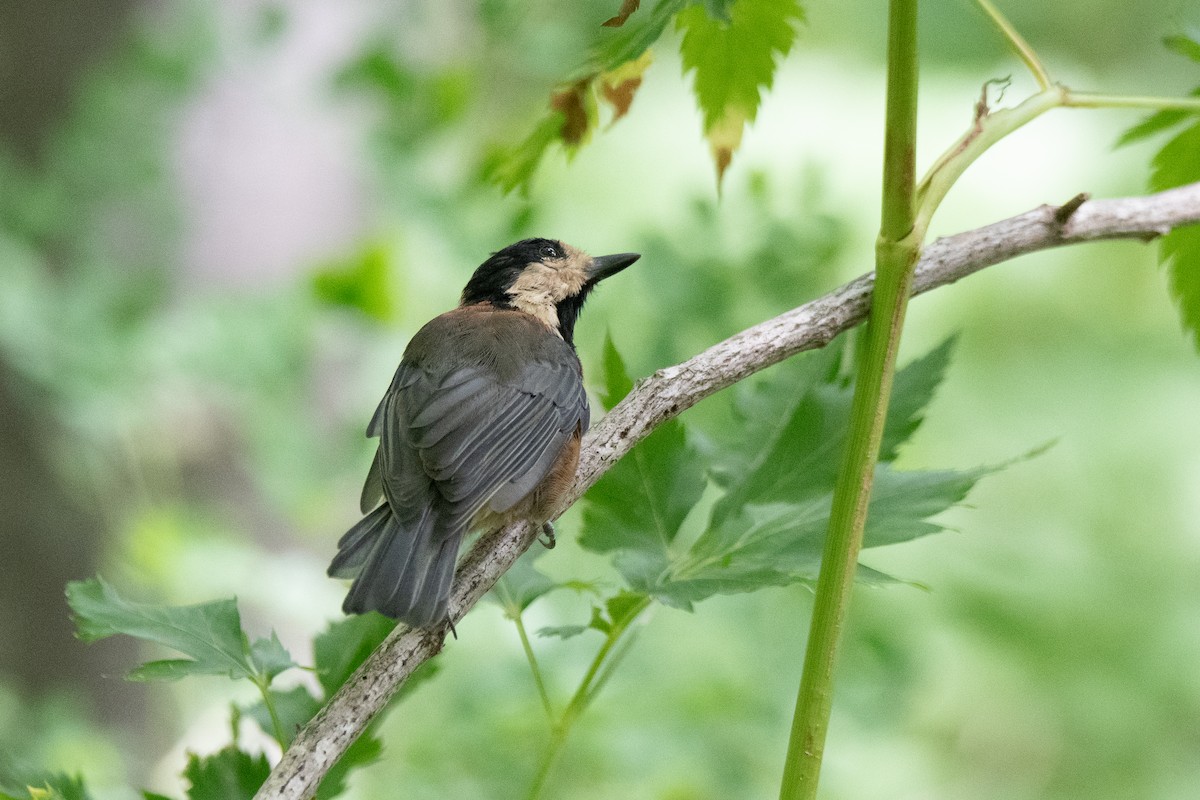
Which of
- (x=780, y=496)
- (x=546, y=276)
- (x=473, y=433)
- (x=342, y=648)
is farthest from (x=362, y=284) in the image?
(x=780, y=496)

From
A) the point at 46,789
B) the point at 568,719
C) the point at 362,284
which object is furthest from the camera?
the point at 362,284

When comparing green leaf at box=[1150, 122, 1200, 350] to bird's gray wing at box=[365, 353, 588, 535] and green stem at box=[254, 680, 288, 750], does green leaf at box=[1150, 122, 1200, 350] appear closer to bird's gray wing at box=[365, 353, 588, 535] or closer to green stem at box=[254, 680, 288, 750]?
bird's gray wing at box=[365, 353, 588, 535]

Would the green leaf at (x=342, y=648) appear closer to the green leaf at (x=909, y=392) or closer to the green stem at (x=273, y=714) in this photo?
the green stem at (x=273, y=714)

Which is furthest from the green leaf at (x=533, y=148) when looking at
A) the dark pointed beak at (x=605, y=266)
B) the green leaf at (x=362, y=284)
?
the green leaf at (x=362, y=284)

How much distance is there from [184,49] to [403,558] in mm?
3094

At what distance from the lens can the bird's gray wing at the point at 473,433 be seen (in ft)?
5.95

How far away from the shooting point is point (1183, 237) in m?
1.54

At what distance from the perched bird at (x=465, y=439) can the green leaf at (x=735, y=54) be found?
614 mm

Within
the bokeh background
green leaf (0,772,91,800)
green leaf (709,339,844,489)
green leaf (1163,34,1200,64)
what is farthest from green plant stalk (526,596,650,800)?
the bokeh background

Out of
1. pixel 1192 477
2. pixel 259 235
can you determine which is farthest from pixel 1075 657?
A: pixel 259 235

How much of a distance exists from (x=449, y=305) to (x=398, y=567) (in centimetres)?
224

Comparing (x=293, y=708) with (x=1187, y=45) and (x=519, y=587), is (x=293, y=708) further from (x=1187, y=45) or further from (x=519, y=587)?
(x=1187, y=45)

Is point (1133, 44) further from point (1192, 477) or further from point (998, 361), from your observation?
point (1192, 477)

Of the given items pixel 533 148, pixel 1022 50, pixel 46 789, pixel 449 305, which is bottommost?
pixel 46 789
